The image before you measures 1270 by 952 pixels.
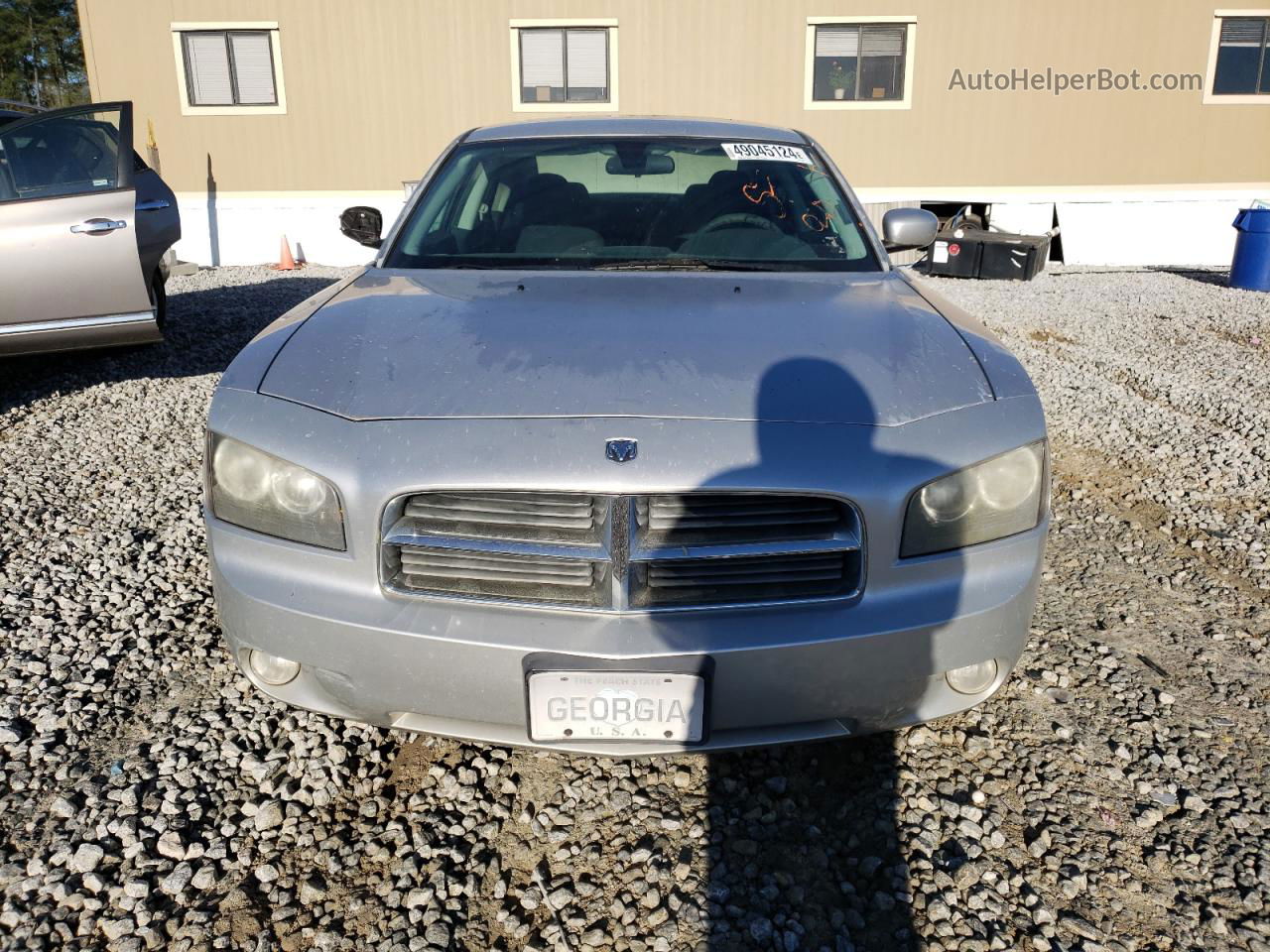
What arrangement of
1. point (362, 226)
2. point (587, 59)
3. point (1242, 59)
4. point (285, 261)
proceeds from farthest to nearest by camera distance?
point (1242, 59) < point (587, 59) < point (285, 261) < point (362, 226)

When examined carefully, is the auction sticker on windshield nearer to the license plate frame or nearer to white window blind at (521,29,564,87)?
the license plate frame

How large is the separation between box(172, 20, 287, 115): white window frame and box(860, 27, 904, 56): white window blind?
8.70 m

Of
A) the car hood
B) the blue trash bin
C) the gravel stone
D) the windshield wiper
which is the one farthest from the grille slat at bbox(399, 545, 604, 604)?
the blue trash bin

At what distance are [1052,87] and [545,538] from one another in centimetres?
1503

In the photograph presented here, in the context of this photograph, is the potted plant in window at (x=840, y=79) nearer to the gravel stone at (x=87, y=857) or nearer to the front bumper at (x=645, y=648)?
the front bumper at (x=645, y=648)

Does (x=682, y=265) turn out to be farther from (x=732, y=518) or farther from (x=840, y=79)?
(x=840, y=79)

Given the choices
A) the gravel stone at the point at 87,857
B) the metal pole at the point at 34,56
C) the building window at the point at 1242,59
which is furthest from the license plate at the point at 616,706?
the metal pole at the point at 34,56

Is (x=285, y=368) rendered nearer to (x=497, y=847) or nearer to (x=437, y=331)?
(x=437, y=331)

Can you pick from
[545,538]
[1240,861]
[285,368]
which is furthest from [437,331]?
[1240,861]

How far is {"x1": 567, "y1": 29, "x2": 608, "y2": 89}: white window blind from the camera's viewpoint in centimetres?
1380

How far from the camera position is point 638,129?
147 inches

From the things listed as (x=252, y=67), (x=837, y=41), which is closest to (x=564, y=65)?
(x=837, y=41)

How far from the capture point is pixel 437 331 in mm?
2426

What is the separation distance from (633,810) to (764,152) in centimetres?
251
